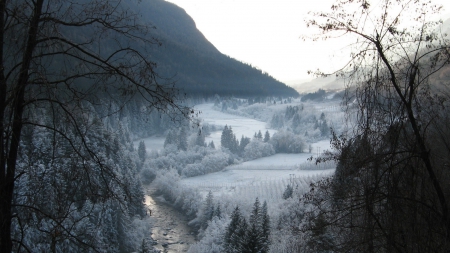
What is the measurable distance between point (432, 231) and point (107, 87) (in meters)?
2.32

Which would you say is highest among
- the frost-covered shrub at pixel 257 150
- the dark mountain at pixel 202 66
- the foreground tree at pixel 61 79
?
the dark mountain at pixel 202 66

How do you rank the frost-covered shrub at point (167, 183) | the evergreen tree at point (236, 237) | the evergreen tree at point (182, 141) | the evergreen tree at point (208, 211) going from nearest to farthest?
the evergreen tree at point (236, 237) → the evergreen tree at point (208, 211) → the frost-covered shrub at point (167, 183) → the evergreen tree at point (182, 141)

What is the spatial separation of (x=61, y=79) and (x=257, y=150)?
3999cm

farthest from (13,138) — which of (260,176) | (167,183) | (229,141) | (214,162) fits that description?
(229,141)

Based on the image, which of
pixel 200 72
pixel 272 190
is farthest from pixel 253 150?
pixel 272 190

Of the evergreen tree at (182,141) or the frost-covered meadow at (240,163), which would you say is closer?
the frost-covered meadow at (240,163)

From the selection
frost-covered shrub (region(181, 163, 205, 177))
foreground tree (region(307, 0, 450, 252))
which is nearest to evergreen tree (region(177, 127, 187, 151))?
frost-covered shrub (region(181, 163, 205, 177))

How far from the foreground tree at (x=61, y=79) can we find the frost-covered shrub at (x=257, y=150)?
39270 millimetres

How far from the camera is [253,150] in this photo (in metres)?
41.6

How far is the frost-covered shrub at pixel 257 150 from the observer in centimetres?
4128

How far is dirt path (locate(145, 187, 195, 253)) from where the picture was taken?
17.5m

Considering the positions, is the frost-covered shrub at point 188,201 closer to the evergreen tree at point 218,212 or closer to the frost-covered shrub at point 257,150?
the evergreen tree at point 218,212

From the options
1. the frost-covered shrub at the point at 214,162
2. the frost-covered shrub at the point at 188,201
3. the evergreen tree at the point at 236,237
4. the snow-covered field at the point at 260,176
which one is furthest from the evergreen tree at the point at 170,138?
the evergreen tree at the point at 236,237

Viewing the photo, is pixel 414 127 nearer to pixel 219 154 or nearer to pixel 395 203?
pixel 395 203
